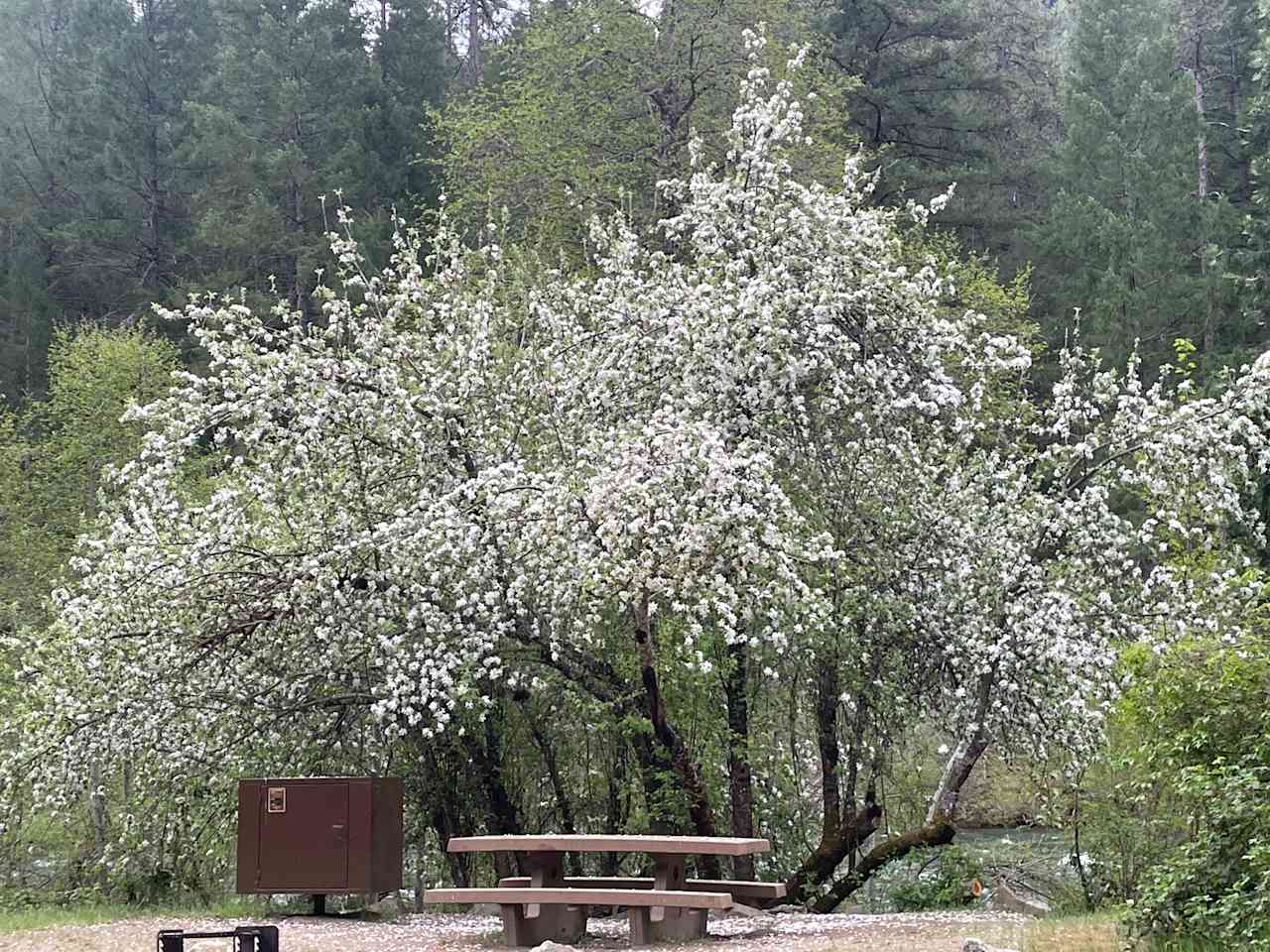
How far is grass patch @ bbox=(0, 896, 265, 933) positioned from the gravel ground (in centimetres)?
43

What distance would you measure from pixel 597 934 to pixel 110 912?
474cm

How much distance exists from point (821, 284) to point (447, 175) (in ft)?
63.0

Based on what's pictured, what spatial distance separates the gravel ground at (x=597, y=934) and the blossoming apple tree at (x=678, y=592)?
1.50 metres

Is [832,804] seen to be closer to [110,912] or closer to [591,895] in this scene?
[591,895]

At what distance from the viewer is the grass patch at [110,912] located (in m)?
12.3

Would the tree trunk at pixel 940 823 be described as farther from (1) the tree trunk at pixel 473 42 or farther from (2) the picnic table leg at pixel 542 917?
(1) the tree trunk at pixel 473 42

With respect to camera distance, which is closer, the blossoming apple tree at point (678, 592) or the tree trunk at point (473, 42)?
the blossoming apple tree at point (678, 592)

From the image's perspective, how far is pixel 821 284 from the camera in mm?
12594

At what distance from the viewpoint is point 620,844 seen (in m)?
10.1

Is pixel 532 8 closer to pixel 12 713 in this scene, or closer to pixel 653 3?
pixel 653 3

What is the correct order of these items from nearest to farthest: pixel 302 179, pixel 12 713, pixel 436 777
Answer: pixel 436 777 < pixel 12 713 < pixel 302 179

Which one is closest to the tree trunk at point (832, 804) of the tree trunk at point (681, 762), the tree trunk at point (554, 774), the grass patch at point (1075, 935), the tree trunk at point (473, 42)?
the tree trunk at point (681, 762)

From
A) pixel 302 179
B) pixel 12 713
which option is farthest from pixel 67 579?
pixel 302 179

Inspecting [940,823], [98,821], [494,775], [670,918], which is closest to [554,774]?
[494,775]
